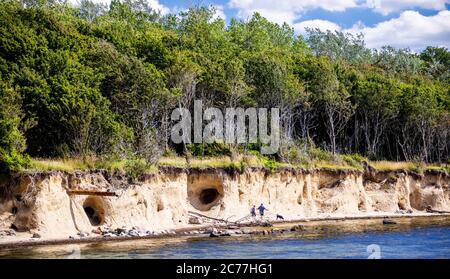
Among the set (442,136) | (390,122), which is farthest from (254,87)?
(442,136)

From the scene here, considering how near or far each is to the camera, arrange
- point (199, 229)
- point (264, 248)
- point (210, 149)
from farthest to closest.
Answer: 1. point (210, 149)
2. point (199, 229)
3. point (264, 248)

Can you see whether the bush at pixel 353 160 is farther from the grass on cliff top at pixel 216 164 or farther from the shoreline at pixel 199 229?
the shoreline at pixel 199 229

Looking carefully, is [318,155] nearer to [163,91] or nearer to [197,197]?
[197,197]

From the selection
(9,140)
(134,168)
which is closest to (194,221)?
(134,168)

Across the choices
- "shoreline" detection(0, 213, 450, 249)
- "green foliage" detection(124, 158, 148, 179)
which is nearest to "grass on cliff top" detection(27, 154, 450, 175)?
"green foliage" detection(124, 158, 148, 179)

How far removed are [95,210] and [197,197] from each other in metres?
10.9

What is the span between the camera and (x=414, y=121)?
72.7 meters

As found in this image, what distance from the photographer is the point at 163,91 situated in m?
51.7

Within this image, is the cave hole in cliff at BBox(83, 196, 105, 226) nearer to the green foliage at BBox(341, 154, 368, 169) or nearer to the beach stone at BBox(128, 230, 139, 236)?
the beach stone at BBox(128, 230, 139, 236)

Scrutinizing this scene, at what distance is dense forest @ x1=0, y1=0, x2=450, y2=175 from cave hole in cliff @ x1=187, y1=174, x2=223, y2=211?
4119 mm

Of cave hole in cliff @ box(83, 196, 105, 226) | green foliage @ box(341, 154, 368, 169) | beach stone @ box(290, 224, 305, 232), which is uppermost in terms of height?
green foliage @ box(341, 154, 368, 169)

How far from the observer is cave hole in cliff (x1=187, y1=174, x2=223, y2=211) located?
51.3m
